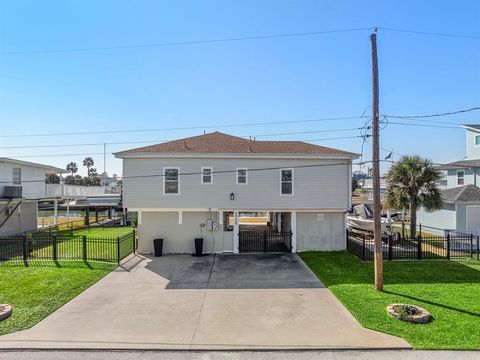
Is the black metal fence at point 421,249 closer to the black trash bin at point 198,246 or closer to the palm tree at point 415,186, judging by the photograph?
the palm tree at point 415,186

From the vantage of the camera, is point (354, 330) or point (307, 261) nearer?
point (354, 330)

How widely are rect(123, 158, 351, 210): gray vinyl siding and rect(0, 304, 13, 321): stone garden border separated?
301 inches

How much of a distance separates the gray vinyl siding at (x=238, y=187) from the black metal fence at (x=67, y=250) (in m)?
2.41

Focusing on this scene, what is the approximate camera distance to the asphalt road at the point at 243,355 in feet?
20.7

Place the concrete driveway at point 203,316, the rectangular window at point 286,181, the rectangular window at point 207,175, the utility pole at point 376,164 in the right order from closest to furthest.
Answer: the concrete driveway at point 203,316 → the utility pole at point 376,164 → the rectangular window at point 207,175 → the rectangular window at point 286,181

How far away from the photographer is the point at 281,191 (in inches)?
646

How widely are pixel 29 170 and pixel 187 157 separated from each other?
55.3 ft

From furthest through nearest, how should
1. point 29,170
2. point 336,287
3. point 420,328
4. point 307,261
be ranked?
point 29,170 → point 307,261 → point 336,287 → point 420,328

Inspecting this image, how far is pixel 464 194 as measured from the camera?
19547 millimetres

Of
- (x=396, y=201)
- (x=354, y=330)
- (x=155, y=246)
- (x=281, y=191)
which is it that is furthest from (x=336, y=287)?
(x=396, y=201)

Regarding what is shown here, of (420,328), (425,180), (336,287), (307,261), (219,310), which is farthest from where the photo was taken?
(425,180)

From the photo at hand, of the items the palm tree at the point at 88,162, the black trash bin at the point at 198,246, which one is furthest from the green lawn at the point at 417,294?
the palm tree at the point at 88,162

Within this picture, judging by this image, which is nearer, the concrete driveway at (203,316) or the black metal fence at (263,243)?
the concrete driveway at (203,316)

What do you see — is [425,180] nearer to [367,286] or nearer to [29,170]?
[367,286]
